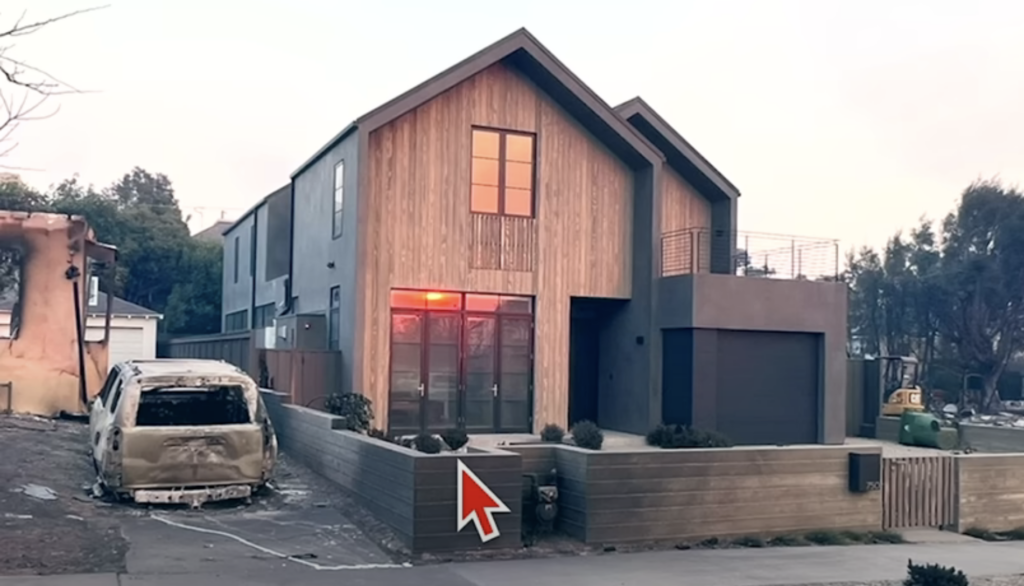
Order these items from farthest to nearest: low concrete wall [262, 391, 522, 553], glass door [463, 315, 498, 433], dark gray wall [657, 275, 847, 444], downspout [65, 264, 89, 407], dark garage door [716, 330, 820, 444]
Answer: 1. dark garage door [716, 330, 820, 444]
2. dark gray wall [657, 275, 847, 444]
3. glass door [463, 315, 498, 433]
4. downspout [65, 264, 89, 407]
5. low concrete wall [262, 391, 522, 553]

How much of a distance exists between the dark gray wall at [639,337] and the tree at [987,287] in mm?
23824

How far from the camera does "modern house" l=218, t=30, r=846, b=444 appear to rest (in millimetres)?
19922

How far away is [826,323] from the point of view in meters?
22.4

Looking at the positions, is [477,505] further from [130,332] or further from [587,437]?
[130,332]

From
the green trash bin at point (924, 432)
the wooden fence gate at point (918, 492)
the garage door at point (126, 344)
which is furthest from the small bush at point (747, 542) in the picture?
the garage door at point (126, 344)

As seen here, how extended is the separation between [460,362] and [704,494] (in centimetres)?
873

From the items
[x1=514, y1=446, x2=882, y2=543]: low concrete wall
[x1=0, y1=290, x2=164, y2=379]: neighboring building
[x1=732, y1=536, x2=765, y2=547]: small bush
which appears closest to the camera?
[x1=514, y1=446, x2=882, y2=543]: low concrete wall

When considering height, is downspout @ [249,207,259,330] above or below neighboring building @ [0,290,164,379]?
above

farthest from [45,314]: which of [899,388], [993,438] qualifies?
[899,388]

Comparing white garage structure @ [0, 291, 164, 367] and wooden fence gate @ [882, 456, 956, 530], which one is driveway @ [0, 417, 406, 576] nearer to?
wooden fence gate @ [882, 456, 956, 530]

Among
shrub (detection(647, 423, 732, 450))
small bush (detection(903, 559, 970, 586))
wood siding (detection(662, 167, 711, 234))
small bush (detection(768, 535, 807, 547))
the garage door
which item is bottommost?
small bush (detection(768, 535, 807, 547))

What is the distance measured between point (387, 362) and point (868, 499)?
9336 mm

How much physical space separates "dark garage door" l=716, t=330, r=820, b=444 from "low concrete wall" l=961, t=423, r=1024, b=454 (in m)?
3.16

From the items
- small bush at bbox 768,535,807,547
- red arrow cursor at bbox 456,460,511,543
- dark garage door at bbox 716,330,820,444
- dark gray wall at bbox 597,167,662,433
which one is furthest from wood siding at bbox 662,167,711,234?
red arrow cursor at bbox 456,460,511,543
